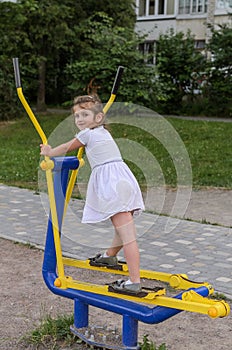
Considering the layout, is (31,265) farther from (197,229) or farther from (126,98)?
(126,98)

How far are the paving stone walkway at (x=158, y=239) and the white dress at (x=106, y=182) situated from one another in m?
0.85

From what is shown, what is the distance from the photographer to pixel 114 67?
715 inches

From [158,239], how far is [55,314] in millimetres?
2359

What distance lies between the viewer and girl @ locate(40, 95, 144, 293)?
137 inches

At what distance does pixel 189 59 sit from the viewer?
2178cm

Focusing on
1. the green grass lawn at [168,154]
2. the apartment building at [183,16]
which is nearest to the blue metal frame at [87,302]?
the green grass lawn at [168,154]

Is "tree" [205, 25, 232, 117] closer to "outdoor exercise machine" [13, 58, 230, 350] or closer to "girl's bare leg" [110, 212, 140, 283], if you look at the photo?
"outdoor exercise machine" [13, 58, 230, 350]

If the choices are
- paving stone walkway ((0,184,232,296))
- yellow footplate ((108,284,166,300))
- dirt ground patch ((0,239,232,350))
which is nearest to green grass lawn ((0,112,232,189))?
paving stone walkway ((0,184,232,296))

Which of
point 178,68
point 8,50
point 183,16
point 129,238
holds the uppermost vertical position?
point 183,16

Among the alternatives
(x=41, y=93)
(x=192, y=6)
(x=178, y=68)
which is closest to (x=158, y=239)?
(x=178, y=68)

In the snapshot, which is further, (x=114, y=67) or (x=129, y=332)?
(x=114, y=67)

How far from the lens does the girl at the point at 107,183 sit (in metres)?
3.47

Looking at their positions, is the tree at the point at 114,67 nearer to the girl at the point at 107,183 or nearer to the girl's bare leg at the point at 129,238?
the girl at the point at 107,183

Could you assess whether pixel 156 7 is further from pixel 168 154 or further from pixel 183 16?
pixel 168 154
